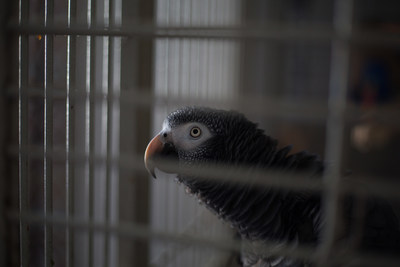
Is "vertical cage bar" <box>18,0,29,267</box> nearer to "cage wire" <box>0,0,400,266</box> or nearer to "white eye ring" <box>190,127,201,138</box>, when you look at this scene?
"cage wire" <box>0,0,400,266</box>

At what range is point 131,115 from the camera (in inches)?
32.4

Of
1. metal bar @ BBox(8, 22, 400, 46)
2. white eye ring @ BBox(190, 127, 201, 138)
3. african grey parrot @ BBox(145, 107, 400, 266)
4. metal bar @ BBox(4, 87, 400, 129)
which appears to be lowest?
african grey parrot @ BBox(145, 107, 400, 266)

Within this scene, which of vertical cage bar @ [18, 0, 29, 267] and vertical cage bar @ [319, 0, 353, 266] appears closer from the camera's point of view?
vertical cage bar @ [319, 0, 353, 266]

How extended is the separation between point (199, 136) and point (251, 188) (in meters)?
0.16

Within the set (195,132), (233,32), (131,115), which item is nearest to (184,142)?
(195,132)

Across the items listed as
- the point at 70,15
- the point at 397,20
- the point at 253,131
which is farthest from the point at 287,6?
the point at 70,15

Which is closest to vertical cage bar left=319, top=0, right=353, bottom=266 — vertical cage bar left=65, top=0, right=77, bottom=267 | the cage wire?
the cage wire

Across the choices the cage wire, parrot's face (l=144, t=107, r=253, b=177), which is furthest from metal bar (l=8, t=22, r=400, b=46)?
parrot's face (l=144, t=107, r=253, b=177)

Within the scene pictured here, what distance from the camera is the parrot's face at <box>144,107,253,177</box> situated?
709 mm

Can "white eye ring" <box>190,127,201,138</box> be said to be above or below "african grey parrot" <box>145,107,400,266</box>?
above

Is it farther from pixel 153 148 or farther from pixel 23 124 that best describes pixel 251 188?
pixel 23 124

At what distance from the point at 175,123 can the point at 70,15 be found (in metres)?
0.33

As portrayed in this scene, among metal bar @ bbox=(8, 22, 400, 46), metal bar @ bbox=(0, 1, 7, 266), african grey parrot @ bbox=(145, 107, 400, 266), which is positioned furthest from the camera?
african grey parrot @ bbox=(145, 107, 400, 266)

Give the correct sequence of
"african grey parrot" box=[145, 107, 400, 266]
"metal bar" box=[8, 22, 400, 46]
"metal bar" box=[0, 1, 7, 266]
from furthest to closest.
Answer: "african grey parrot" box=[145, 107, 400, 266], "metal bar" box=[0, 1, 7, 266], "metal bar" box=[8, 22, 400, 46]
